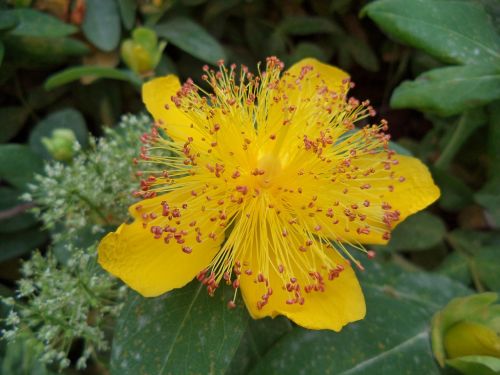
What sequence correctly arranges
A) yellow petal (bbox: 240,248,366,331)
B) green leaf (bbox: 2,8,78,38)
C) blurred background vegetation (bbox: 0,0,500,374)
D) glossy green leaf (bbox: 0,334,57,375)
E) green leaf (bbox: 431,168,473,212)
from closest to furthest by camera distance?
glossy green leaf (bbox: 0,334,57,375) → yellow petal (bbox: 240,248,366,331) → blurred background vegetation (bbox: 0,0,500,374) → green leaf (bbox: 2,8,78,38) → green leaf (bbox: 431,168,473,212)

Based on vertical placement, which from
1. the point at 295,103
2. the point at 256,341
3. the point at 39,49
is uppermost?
the point at 39,49

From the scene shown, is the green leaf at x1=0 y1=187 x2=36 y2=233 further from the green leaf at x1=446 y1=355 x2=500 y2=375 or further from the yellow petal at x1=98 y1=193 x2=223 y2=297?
the green leaf at x1=446 y1=355 x2=500 y2=375

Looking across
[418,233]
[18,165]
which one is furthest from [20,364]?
[418,233]

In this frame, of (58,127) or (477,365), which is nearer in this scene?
(477,365)

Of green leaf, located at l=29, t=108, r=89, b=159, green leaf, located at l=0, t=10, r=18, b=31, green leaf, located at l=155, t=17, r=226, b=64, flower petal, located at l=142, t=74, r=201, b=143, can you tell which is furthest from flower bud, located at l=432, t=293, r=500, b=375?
green leaf, located at l=0, t=10, r=18, b=31

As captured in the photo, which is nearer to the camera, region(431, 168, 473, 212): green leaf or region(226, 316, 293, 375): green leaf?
region(226, 316, 293, 375): green leaf

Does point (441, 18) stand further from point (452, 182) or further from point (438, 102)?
point (452, 182)

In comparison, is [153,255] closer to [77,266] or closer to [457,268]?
[77,266]
